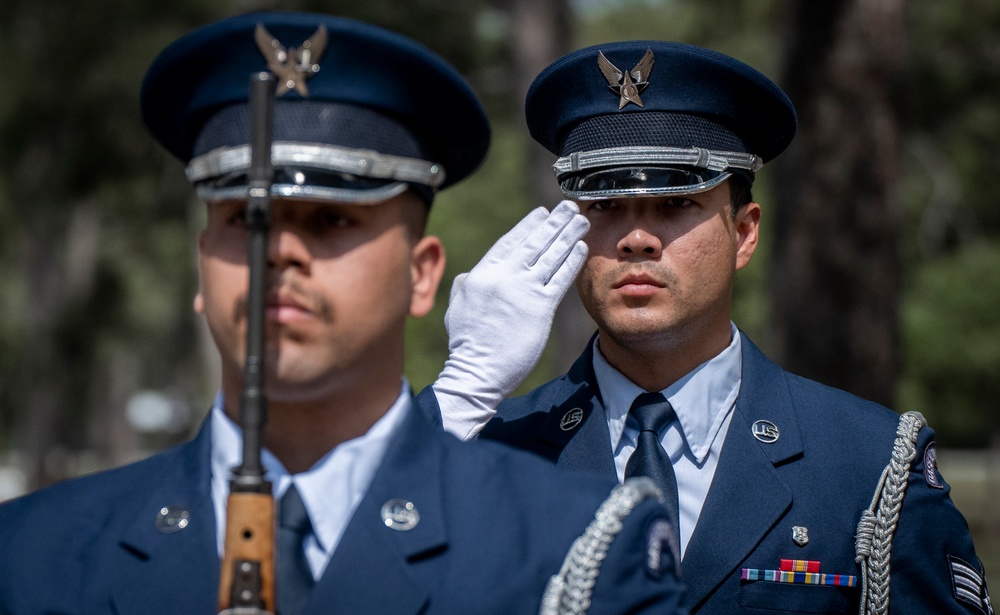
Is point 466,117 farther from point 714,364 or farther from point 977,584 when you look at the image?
point 977,584

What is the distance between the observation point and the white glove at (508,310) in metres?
3.44

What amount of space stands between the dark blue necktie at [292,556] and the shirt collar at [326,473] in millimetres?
20

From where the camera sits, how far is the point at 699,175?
3.47 m

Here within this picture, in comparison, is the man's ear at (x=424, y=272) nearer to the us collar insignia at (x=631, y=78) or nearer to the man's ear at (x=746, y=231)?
the us collar insignia at (x=631, y=78)

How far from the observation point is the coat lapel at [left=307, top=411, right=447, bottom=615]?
2.33m

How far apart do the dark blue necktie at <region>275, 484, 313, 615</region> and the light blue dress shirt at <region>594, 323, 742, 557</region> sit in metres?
1.18

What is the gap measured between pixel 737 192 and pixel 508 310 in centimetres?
67

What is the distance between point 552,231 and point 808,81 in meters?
5.26

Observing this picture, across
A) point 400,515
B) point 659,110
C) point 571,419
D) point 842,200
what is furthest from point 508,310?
A: point 842,200

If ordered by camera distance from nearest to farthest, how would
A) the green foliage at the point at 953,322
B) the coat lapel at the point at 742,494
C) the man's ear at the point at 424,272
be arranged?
1. the man's ear at the point at 424,272
2. the coat lapel at the point at 742,494
3. the green foliage at the point at 953,322

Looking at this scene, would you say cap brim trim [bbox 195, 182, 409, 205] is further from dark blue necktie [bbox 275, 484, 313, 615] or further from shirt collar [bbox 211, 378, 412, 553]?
dark blue necktie [bbox 275, 484, 313, 615]

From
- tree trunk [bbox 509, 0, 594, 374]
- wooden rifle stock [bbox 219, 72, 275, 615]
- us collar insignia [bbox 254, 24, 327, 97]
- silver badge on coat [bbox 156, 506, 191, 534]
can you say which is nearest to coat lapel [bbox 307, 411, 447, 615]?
wooden rifle stock [bbox 219, 72, 275, 615]

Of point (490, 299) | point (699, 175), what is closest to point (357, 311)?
point (490, 299)

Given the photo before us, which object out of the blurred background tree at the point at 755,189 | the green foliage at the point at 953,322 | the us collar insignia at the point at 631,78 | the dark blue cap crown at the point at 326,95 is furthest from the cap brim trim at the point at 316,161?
the green foliage at the point at 953,322
